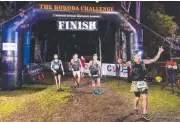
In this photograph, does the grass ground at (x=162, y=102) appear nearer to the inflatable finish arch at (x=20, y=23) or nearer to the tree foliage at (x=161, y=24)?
the inflatable finish arch at (x=20, y=23)

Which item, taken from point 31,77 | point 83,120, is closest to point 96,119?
point 83,120

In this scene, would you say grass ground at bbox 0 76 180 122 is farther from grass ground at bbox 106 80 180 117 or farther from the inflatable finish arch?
the inflatable finish arch

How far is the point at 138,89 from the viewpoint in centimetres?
949

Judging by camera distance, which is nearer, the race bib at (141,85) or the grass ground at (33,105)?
the race bib at (141,85)

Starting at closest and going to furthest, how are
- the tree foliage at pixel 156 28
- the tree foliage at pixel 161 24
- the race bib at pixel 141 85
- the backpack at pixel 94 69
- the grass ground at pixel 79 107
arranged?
1. the race bib at pixel 141 85
2. the grass ground at pixel 79 107
3. the backpack at pixel 94 69
4. the tree foliage at pixel 156 28
5. the tree foliage at pixel 161 24

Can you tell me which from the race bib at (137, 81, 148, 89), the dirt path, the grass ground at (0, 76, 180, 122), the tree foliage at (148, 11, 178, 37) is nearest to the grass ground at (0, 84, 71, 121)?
the grass ground at (0, 76, 180, 122)

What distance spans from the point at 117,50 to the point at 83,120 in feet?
44.3

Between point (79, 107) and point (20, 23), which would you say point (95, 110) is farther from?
point (20, 23)

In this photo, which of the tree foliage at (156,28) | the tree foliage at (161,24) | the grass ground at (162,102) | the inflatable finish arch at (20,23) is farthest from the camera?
the tree foliage at (161,24)

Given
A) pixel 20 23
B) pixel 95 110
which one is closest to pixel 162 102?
pixel 95 110

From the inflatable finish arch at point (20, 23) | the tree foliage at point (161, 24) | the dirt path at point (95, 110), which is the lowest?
the dirt path at point (95, 110)

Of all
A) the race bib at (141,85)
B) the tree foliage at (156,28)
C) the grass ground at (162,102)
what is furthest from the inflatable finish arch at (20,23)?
the tree foliage at (156,28)

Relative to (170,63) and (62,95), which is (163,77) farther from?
(62,95)

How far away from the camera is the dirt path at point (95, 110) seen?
982cm
